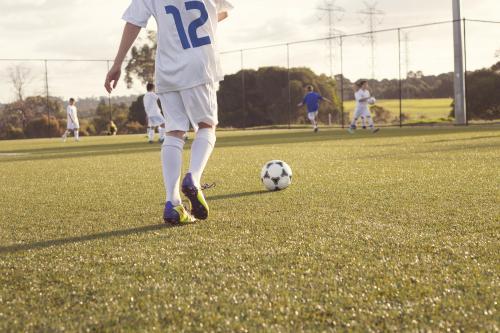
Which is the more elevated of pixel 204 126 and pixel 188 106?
pixel 188 106

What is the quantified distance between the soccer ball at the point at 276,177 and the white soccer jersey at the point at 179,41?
5.22 ft

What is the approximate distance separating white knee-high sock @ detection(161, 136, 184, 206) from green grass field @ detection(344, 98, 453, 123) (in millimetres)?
25345

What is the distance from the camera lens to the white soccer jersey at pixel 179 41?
3936 mm

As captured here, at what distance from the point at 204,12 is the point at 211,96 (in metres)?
0.58

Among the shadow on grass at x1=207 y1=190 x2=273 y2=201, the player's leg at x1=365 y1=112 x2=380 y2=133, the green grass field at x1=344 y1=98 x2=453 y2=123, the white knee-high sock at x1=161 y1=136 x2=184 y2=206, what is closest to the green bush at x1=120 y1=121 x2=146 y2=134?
the green grass field at x1=344 y1=98 x2=453 y2=123

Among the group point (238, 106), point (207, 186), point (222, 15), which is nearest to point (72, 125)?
point (238, 106)

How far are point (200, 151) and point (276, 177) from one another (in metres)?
1.46

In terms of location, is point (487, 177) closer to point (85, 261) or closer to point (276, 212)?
point (276, 212)

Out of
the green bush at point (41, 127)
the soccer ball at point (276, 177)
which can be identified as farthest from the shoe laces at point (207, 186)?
the green bush at point (41, 127)

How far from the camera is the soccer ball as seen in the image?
5.38 metres

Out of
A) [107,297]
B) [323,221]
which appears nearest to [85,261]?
[107,297]

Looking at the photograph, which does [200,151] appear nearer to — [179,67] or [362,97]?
[179,67]

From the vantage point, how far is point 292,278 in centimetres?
242

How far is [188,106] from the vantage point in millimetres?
3996
